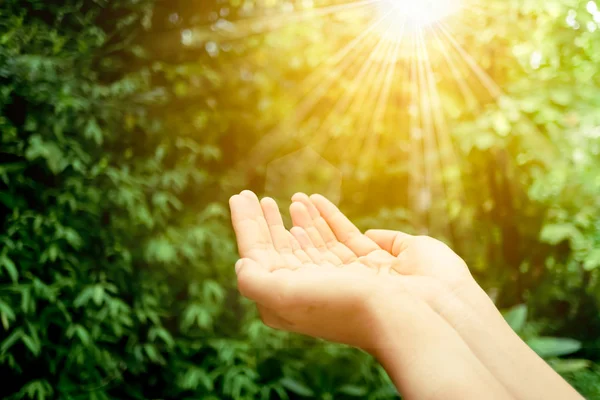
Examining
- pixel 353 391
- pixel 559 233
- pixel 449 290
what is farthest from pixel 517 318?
pixel 449 290

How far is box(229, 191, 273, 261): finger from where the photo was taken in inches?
44.7

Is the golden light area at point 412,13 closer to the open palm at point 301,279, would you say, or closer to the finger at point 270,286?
the open palm at point 301,279

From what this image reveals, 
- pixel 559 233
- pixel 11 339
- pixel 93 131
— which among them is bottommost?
pixel 559 233

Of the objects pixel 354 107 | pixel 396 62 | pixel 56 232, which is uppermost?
pixel 396 62

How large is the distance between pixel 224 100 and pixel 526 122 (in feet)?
4.62

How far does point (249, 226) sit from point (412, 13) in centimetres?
169

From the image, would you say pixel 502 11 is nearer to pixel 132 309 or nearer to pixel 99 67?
pixel 99 67

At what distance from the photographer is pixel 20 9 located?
2111mm

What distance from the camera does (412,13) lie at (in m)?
2.42

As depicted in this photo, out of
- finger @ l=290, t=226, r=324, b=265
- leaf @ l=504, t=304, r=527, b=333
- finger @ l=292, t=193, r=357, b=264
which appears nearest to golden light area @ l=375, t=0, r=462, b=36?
leaf @ l=504, t=304, r=527, b=333

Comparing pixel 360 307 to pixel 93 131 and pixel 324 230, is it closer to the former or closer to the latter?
pixel 324 230

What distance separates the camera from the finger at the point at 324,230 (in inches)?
51.2

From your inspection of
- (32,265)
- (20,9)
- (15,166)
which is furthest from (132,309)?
(20,9)

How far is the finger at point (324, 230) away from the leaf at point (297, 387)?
3.32 feet
